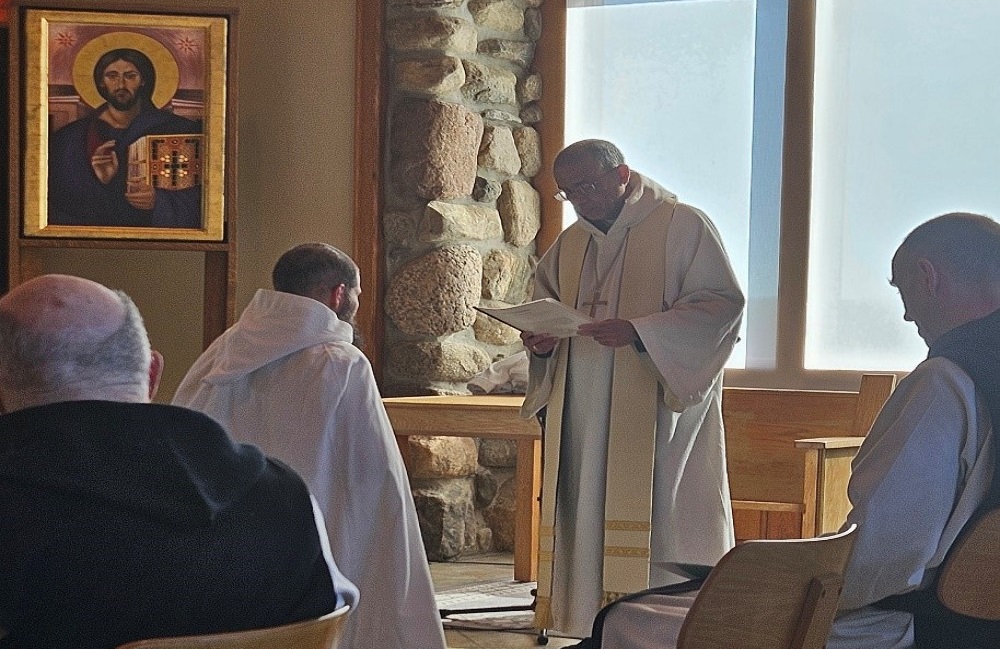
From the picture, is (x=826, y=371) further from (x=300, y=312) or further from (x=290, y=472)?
(x=290, y=472)

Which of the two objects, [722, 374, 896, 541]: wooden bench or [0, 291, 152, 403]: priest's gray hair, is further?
[722, 374, 896, 541]: wooden bench

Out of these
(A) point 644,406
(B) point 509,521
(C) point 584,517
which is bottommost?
(B) point 509,521

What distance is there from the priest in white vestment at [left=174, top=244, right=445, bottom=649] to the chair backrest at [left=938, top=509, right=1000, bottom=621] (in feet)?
4.15

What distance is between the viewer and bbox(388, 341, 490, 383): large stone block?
20.2 ft

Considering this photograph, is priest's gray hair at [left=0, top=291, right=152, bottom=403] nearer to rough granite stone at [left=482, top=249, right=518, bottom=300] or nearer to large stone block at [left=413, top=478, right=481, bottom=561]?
large stone block at [left=413, top=478, right=481, bottom=561]

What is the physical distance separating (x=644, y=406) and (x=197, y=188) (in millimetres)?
2350

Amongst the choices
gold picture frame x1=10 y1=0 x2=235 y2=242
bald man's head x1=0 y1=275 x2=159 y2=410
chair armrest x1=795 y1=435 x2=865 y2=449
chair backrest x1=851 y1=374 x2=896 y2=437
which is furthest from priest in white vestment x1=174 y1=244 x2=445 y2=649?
chair backrest x1=851 y1=374 x2=896 y2=437

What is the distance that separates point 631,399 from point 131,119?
2.62 metres

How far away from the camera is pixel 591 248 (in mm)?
4445

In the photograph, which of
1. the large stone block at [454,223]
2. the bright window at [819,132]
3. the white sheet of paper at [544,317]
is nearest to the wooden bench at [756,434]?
the bright window at [819,132]

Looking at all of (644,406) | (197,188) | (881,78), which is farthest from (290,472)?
(881,78)

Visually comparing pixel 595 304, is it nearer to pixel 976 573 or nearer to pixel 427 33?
pixel 427 33

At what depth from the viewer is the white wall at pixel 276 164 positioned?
6207 millimetres

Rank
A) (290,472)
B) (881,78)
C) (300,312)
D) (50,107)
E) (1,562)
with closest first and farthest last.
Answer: (1,562) → (290,472) → (300,312) → (50,107) → (881,78)
